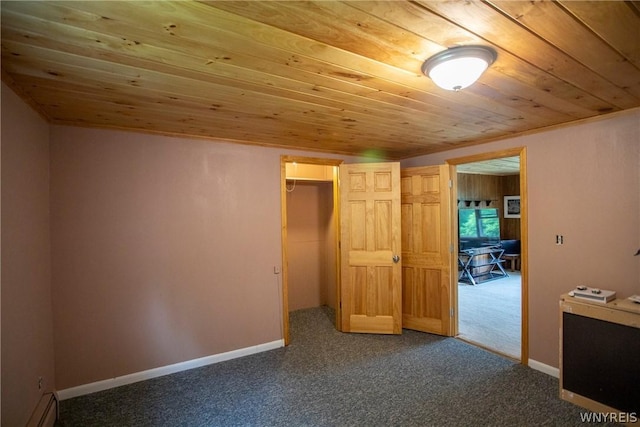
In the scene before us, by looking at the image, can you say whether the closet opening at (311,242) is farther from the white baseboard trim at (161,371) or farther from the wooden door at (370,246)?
the white baseboard trim at (161,371)

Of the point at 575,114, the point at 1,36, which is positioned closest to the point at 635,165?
the point at 575,114

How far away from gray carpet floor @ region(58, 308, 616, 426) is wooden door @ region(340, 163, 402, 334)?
53 cm

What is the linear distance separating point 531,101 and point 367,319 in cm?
289

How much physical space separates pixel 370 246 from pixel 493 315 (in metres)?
2.28

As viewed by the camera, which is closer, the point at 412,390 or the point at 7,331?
the point at 7,331

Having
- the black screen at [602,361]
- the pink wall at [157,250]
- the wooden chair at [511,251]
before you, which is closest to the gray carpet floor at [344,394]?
the black screen at [602,361]

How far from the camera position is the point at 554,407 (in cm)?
235

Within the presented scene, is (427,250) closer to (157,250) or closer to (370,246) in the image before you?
(370,246)

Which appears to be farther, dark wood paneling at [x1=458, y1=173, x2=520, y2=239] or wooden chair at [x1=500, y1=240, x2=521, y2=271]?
dark wood paneling at [x1=458, y1=173, x2=520, y2=239]

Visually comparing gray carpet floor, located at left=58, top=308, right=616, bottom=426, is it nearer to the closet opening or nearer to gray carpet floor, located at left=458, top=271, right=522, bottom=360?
gray carpet floor, located at left=458, top=271, right=522, bottom=360

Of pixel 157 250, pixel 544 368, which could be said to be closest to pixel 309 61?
pixel 157 250

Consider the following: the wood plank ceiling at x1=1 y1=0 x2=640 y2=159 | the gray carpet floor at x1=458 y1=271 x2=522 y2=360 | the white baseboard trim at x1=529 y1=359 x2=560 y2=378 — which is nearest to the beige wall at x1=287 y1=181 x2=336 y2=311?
the gray carpet floor at x1=458 y1=271 x2=522 y2=360

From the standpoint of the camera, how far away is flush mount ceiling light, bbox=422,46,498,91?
140cm

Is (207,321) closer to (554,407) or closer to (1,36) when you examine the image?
(1,36)
